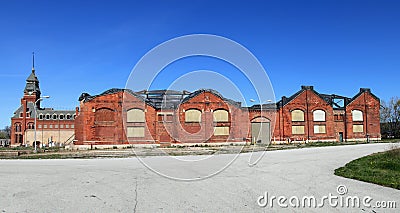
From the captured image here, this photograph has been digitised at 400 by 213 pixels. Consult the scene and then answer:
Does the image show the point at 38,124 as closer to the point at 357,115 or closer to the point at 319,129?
the point at 319,129

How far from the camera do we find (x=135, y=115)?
42.1 meters

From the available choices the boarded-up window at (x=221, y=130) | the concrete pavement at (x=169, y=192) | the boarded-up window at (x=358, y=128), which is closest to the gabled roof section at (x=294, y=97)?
the boarded-up window at (x=358, y=128)

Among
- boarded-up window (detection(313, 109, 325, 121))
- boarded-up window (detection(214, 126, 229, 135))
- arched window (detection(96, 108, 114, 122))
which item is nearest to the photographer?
arched window (detection(96, 108, 114, 122))

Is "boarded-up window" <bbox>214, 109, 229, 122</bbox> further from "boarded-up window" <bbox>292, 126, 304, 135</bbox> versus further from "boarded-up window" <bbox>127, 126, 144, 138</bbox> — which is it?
"boarded-up window" <bbox>292, 126, 304, 135</bbox>

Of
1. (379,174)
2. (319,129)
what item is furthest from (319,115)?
(379,174)

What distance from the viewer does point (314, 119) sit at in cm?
5169

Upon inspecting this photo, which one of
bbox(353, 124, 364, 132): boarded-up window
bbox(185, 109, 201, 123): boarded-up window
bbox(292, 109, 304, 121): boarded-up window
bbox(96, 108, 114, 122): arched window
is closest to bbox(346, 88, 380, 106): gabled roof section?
bbox(353, 124, 364, 132): boarded-up window

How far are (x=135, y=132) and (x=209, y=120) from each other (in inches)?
397

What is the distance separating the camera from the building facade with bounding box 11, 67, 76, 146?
256ft

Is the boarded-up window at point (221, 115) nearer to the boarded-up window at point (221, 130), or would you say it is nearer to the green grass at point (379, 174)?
the boarded-up window at point (221, 130)

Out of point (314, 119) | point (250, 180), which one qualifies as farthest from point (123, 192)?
point (314, 119)

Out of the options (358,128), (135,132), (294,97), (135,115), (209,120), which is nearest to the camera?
(135,132)

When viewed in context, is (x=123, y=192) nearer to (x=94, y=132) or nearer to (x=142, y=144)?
(x=142, y=144)

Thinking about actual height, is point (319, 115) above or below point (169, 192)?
above
